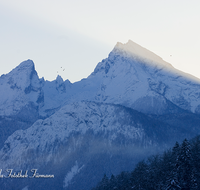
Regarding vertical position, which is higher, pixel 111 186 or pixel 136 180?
pixel 136 180

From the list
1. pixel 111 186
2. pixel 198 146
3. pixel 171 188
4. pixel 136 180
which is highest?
pixel 198 146

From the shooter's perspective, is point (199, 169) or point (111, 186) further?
point (111, 186)

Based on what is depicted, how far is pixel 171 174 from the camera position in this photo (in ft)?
379

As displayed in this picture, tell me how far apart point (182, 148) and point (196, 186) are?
433 inches

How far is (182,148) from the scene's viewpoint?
117062 millimetres

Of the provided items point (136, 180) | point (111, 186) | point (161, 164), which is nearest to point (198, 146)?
point (161, 164)

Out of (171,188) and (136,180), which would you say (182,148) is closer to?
(171,188)

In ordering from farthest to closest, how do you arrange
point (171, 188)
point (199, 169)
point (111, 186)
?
1. point (111, 186)
2. point (199, 169)
3. point (171, 188)

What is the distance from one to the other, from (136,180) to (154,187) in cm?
1114

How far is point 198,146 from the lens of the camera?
5335 inches

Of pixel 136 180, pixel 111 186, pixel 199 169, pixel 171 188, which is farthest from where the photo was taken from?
pixel 111 186

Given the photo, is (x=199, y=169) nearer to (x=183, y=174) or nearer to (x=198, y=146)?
(x=183, y=174)

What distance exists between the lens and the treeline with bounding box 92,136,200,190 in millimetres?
114875

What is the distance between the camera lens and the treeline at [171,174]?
114875mm
